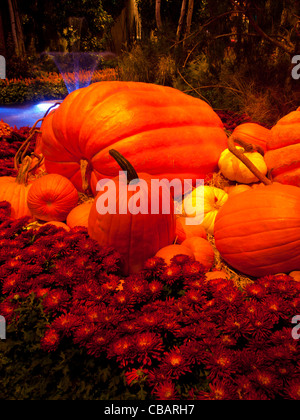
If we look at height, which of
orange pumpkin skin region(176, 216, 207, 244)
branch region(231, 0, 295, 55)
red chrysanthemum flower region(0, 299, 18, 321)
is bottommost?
orange pumpkin skin region(176, 216, 207, 244)

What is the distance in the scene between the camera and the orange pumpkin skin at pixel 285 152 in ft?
5.59

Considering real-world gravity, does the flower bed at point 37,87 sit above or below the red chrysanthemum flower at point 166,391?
above

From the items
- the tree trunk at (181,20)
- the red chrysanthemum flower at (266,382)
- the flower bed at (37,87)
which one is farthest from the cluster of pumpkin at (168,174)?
the flower bed at (37,87)

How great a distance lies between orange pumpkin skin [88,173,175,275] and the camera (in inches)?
48.6

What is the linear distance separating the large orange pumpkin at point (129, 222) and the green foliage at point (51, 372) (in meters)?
0.52

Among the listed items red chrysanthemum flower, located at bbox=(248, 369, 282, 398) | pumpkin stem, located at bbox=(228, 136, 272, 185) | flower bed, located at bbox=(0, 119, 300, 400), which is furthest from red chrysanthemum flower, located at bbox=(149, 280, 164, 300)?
pumpkin stem, located at bbox=(228, 136, 272, 185)

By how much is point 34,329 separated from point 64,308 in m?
0.09

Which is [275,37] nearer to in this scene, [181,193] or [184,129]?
[184,129]

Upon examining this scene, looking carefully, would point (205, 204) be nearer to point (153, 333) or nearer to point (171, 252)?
point (171, 252)

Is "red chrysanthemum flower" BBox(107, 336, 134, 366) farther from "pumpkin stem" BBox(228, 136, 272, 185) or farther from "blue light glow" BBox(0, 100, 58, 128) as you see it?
"blue light glow" BBox(0, 100, 58, 128)

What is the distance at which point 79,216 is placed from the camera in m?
1.61

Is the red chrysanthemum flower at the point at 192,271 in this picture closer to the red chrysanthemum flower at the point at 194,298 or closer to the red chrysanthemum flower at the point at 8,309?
the red chrysanthemum flower at the point at 194,298

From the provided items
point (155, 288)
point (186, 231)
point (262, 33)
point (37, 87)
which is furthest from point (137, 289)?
point (37, 87)
